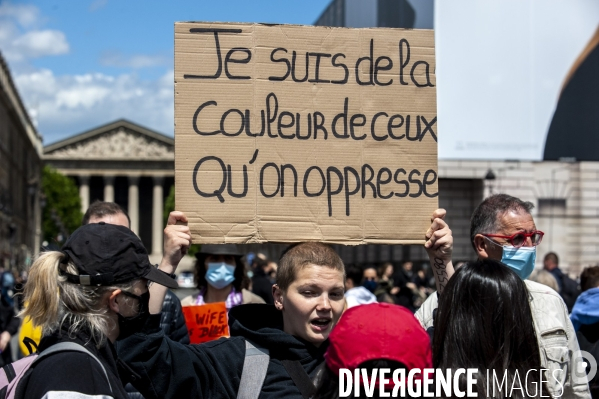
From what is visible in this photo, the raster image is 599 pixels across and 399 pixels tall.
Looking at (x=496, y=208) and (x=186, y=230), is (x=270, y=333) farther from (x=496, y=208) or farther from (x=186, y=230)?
(x=496, y=208)

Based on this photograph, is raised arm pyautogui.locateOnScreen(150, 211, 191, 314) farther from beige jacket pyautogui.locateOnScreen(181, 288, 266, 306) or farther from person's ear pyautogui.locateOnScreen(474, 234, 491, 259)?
beige jacket pyautogui.locateOnScreen(181, 288, 266, 306)

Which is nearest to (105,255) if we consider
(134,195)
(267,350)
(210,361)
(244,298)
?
(210,361)

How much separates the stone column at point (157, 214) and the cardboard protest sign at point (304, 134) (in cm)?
10390

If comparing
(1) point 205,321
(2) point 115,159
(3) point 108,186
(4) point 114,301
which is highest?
(2) point 115,159

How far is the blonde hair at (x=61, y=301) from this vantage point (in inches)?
97.9

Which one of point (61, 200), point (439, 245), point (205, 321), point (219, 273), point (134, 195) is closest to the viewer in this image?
point (439, 245)

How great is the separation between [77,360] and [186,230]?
3.29 ft

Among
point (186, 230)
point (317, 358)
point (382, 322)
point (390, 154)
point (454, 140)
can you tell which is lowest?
point (317, 358)

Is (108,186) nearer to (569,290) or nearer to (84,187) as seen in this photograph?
(84,187)

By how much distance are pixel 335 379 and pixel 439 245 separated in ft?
3.98

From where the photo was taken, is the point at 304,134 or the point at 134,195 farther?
the point at 134,195

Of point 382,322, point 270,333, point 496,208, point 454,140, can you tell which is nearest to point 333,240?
point 270,333

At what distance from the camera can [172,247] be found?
128 inches

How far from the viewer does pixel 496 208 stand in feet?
12.2
